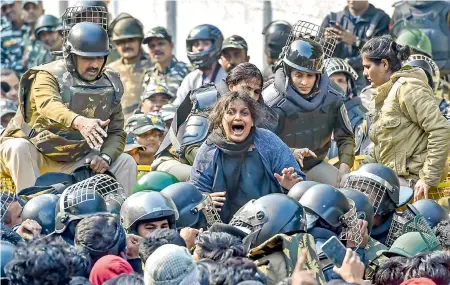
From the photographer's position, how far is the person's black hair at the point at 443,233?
1091 cm

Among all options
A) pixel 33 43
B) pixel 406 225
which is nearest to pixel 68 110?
pixel 406 225

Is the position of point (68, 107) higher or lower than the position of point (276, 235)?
lower

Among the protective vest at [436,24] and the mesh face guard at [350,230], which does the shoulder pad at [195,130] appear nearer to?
the mesh face guard at [350,230]

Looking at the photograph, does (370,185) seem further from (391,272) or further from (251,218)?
(391,272)

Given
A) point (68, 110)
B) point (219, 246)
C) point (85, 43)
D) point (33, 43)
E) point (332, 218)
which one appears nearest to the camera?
point (219, 246)

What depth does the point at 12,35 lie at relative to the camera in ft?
69.2

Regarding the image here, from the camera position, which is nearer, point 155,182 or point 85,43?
point 155,182

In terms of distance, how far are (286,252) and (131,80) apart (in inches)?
342

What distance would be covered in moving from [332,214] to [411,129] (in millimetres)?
2592

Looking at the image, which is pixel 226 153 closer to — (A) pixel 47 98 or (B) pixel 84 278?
(A) pixel 47 98

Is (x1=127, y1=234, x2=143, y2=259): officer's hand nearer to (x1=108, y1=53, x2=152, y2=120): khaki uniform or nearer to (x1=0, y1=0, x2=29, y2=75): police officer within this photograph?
(x1=108, y1=53, x2=152, y2=120): khaki uniform

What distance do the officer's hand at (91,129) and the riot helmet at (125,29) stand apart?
5765mm

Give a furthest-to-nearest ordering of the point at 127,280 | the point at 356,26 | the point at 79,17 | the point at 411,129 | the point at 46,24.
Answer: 1. the point at 46,24
2. the point at 356,26
3. the point at 79,17
4. the point at 411,129
5. the point at 127,280

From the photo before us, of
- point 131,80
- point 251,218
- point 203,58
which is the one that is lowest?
point 131,80
